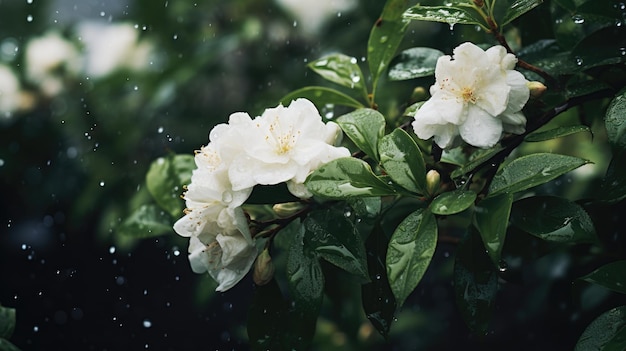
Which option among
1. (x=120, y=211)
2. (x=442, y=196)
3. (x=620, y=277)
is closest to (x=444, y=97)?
(x=442, y=196)

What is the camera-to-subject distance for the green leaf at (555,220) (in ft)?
1.92

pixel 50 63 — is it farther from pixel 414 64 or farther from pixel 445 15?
pixel 445 15

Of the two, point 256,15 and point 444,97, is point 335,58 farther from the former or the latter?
point 256,15

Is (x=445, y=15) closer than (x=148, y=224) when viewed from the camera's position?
Yes

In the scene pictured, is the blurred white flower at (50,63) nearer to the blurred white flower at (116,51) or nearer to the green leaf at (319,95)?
the blurred white flower at (116,51)

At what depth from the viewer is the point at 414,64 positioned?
0.77 m

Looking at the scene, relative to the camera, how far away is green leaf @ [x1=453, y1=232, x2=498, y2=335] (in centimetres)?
63

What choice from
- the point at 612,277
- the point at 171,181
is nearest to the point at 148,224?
the point at 171,181

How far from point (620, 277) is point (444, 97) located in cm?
21

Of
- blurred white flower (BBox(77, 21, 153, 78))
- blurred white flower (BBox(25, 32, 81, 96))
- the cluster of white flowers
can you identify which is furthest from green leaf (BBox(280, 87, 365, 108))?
blurred white flower (BBox(25, 32, 81, 96))

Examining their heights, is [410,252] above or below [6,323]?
above

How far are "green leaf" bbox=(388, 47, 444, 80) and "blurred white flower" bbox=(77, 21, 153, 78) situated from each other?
2.58 feet

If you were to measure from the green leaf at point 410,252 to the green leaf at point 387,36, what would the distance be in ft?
0.74

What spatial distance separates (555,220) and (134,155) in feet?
3.37
